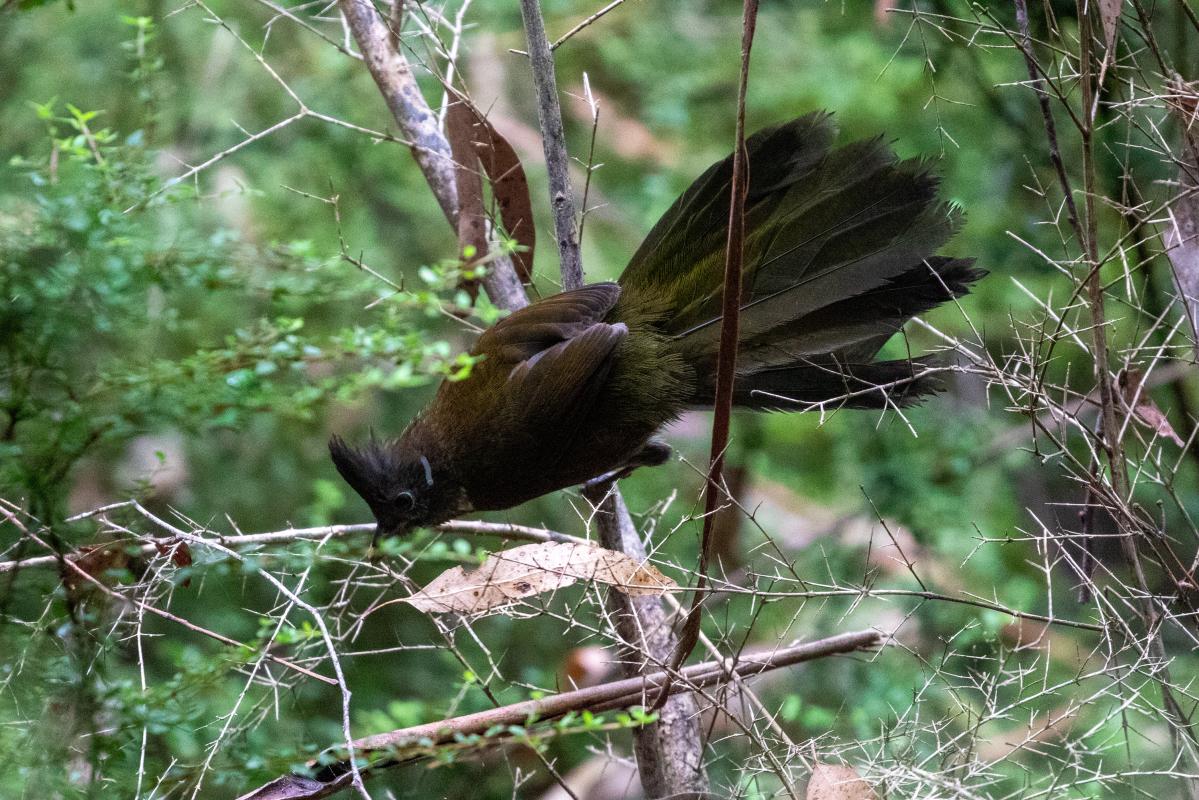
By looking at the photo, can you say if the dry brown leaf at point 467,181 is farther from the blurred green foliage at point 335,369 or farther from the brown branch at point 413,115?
the blurred green foliage at point 335,369

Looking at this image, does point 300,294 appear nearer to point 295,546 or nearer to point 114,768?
point 295,546

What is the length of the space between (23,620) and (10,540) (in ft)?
0.50

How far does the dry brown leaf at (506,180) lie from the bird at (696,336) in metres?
0.28

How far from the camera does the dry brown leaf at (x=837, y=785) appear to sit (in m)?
2.00

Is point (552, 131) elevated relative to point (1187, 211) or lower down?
elevated

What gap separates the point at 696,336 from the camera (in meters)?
2.93

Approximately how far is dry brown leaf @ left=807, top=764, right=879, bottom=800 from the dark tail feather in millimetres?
737

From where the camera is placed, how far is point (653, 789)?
249 cm

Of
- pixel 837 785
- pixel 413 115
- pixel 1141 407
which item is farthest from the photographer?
pixel 413 115

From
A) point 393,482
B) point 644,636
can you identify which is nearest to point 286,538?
point 393,482

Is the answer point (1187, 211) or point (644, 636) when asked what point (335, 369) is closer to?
point (644, 636)

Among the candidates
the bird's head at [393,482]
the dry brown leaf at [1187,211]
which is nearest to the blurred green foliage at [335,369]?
the bird's head at [393,482]

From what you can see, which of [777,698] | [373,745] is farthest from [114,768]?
[777,698]

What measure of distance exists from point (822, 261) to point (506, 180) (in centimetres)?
91
